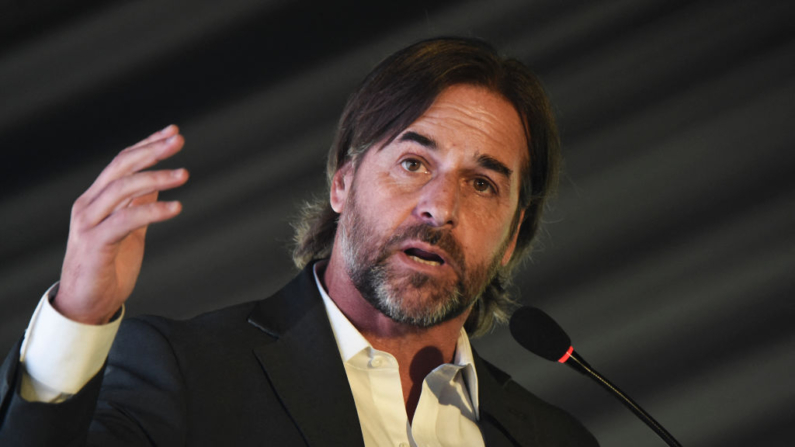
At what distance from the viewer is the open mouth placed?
6.10ft

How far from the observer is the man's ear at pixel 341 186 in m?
2.12

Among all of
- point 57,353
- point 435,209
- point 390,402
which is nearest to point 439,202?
point 435,209

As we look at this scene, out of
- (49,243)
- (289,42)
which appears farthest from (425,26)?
(49,243)

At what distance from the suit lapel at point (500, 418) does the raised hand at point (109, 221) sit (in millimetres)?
1048

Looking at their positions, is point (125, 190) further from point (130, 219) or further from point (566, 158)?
point (566, 158)

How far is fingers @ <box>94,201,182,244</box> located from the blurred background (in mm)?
1231

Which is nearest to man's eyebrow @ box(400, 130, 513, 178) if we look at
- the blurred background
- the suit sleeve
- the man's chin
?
the man's chin

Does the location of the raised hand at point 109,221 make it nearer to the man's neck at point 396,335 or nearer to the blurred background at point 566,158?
the man's neck at point 396,335

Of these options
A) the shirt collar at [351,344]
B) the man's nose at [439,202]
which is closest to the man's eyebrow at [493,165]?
the man's nose at [439,202]

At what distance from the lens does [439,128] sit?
1.99m

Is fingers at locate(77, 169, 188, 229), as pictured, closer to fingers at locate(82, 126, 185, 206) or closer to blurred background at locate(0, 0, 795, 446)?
fingers at locate(82, 126, 185, 206)

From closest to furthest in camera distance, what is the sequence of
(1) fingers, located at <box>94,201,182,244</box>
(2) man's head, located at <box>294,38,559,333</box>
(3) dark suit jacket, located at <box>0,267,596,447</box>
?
(1) fingers, located at <box>94,201,182,244</box> < (3) dark suit jacket, located at <box>0,267,596,447</box> < (2) man's head, located at <box>294,38,559,333</box>

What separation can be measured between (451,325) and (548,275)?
694 mm

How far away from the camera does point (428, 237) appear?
1830 millimetres
